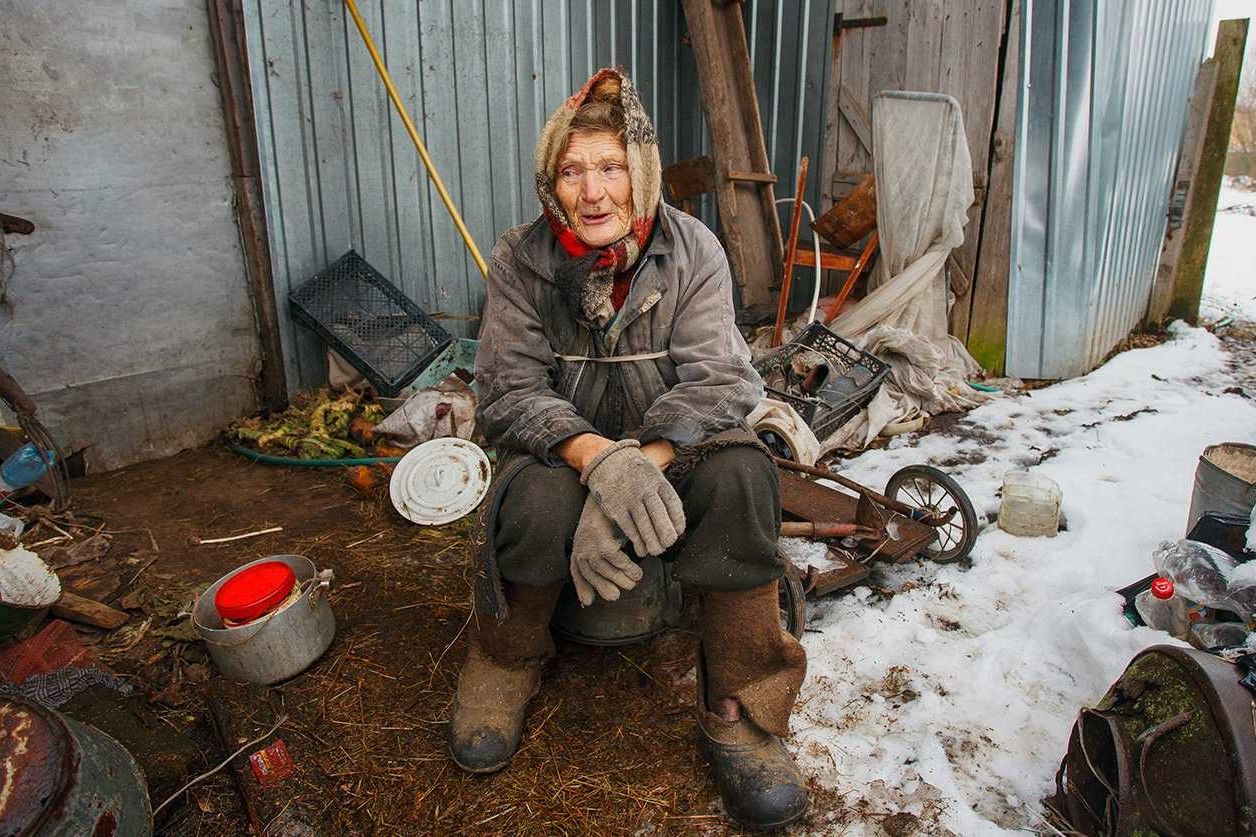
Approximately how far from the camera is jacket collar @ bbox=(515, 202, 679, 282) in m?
2.25

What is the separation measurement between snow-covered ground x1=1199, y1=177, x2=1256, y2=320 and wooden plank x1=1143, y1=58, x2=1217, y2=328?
389mm

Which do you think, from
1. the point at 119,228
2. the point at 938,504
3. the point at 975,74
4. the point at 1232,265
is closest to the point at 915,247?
the point at 975,74

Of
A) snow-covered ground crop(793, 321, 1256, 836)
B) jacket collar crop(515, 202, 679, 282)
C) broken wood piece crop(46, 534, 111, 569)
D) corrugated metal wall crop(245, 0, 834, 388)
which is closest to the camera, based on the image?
snow-covered ground crop(793, 321, 1256, 836)

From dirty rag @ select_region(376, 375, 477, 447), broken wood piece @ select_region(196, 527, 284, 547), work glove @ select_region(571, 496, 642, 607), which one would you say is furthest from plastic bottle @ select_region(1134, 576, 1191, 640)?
broken wood piece @ select_region(196, 527, 284, 547)

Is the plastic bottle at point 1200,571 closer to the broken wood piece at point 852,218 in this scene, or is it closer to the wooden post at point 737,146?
the broken wood piece at point 852,218

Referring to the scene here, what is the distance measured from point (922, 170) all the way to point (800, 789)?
169 inches

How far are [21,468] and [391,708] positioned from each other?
2330mm

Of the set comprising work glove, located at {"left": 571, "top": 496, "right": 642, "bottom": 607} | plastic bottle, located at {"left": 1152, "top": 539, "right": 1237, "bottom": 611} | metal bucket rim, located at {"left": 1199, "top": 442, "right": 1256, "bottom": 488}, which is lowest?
plastic bottle, located at {"left": 1152, "top": 539, "right": 1237, "bottom": 611}

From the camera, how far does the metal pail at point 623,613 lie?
2.39 meters

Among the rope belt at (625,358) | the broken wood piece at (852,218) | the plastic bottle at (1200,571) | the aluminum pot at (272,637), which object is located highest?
the broken wood piece at (852,218)

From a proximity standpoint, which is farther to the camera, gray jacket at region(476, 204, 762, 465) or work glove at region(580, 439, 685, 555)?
gray jacket at region(476, 204, 762, 465)

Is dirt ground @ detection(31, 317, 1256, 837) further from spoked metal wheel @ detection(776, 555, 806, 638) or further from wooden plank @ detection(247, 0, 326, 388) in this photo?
wooden plank @ detection(247, 0, 326, 388)

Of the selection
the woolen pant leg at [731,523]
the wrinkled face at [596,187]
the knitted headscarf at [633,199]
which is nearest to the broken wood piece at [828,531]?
the woolen pant leg at [731,523]

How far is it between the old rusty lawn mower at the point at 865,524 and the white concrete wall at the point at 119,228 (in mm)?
3284
